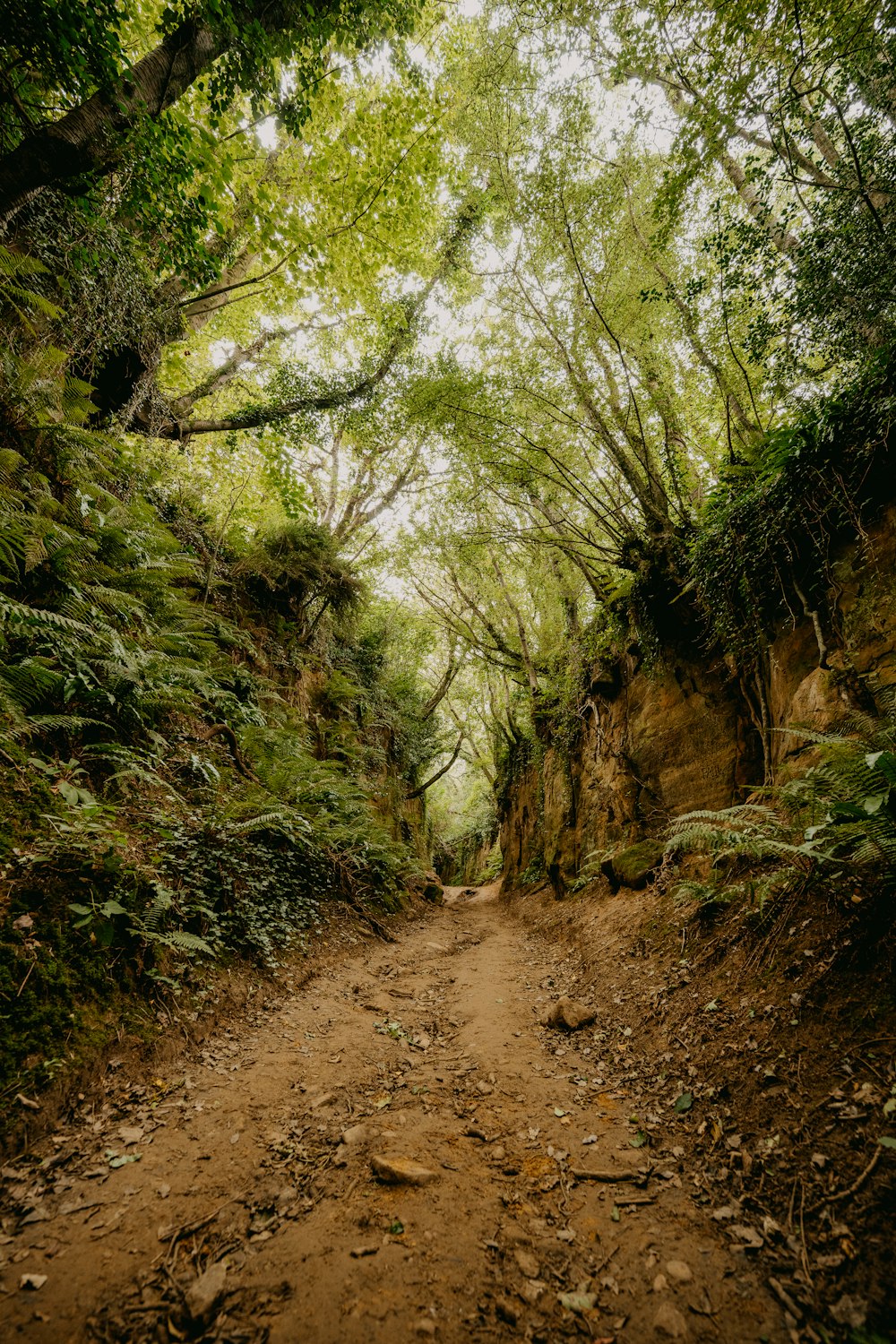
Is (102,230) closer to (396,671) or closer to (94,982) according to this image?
(94,982)

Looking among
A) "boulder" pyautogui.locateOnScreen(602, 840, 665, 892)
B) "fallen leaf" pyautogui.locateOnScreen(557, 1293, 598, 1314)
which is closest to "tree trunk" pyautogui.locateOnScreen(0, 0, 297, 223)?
"fallen leaf" pyautogui.locateOnScreen(557, 1293, 598, 1314)

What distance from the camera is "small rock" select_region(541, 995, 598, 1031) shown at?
4.08 meters

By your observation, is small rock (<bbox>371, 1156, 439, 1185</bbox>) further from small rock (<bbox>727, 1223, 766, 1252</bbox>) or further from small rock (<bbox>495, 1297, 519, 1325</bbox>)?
small rock (<bbox>727, 1223, 766, 1252</bbox>)

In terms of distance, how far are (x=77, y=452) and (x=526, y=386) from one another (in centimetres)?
658

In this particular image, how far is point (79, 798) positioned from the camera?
3.74 m

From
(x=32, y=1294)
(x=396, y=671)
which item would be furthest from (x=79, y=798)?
(x=396, y=671)

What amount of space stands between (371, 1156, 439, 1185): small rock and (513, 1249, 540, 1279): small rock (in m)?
0.52

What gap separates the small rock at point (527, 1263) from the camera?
188cm

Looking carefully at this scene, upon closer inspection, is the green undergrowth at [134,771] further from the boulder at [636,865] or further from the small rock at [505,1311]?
the boulder at [636,865]

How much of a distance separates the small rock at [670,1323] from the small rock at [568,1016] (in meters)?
2.47

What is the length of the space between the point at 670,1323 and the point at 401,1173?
119 centimetres

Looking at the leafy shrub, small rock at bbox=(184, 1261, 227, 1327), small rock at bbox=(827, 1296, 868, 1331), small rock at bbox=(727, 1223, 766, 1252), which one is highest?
the leafy shrub

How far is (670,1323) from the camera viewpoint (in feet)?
5.45

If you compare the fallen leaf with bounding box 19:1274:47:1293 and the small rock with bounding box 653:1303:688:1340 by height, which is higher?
the fallen leaf with bounding box 19:1274:47:1293
